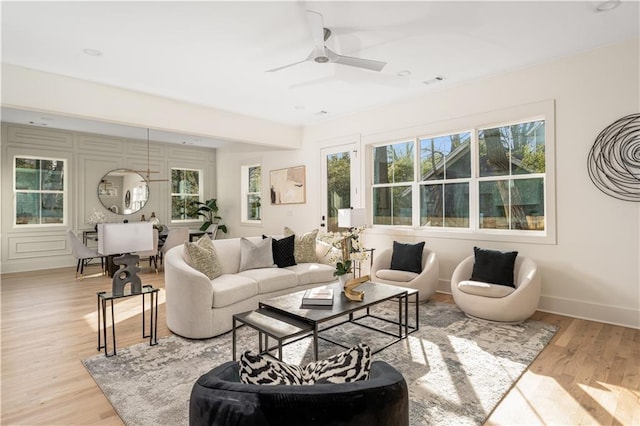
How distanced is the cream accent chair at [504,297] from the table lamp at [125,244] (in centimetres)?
312

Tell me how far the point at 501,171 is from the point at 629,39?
1.72 meters

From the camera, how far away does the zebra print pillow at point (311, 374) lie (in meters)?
1.14

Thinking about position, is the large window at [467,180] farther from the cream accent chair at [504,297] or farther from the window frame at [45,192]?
the window frame at [45,192]

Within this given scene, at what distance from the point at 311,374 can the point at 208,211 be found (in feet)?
26.8

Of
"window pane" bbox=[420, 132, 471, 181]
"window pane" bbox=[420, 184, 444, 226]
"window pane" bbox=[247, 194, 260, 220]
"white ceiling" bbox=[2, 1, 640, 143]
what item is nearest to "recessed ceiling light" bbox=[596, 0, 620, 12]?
"white ceiling" bbox=[2, 1, 640, 143]

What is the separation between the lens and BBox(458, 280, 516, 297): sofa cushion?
351cm

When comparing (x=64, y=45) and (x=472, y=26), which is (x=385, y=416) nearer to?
(x=472, y=26)

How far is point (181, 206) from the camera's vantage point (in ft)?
28.8

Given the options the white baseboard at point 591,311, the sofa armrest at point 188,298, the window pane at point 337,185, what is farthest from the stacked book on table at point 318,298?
the window pane at point 337,185

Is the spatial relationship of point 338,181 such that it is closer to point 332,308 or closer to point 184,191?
point 332,308

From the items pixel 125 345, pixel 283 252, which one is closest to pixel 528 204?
pixel 283 252

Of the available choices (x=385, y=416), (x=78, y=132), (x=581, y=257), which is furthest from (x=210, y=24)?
(x=78, y=132)

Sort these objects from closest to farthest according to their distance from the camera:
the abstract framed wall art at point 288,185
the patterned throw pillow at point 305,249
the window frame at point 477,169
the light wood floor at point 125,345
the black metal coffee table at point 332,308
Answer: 1. the light wood floor at point 125,345
2. the black metal coffee table at point 332,308
3. the window frame at point 477,169
4. the patterned throw pillow at point 305,249
5. the abstract framed wall art at point 288,185

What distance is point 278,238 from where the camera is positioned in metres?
4.65
